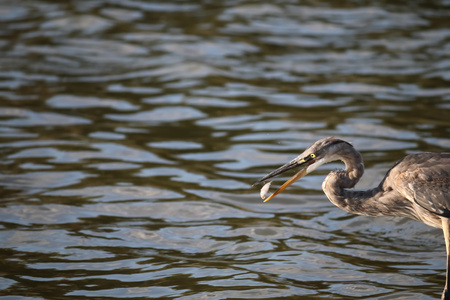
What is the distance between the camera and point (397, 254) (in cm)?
771

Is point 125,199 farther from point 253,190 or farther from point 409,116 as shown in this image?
point 409,116

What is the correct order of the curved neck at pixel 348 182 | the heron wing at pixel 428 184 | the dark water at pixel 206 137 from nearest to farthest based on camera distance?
the heron wing at pixel 428 184
the curved neck at pixel 348 182
the dark water at pixel 206 137

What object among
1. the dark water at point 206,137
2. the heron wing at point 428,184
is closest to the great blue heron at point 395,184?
the heron wing at point 428,184

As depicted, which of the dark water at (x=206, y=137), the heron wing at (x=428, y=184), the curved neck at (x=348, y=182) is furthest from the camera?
the dark water at (x=206, y=137)

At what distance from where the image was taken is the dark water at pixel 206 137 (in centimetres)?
727

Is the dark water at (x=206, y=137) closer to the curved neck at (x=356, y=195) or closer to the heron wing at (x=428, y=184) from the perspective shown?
the curved neck at (x=356, y=195)

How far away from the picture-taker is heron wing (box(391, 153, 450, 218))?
6.70 metres

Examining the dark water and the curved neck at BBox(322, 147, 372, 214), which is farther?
the dark water

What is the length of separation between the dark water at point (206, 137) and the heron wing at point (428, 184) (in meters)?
0.78

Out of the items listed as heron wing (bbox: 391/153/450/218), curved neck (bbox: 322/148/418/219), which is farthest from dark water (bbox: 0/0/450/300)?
heron wing (bbox: 391/153/450/218)

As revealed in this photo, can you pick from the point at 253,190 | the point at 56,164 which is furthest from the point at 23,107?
the point at 253,190

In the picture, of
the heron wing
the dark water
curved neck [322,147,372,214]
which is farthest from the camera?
the dark water

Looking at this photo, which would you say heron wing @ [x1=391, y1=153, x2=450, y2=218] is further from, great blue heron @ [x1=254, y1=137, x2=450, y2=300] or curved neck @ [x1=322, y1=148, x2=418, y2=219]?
curved neck @ [x1=322, y1=148, x2=418, y2=219]

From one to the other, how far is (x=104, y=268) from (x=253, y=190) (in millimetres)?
2714
